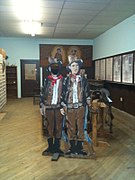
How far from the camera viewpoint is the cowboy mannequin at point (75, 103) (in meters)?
3.70

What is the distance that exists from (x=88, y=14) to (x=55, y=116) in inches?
151

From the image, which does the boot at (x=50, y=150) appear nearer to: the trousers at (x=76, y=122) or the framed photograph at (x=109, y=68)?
the trousers at (x=76, y=122)

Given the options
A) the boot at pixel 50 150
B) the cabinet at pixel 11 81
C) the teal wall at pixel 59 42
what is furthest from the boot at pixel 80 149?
the cabinet at pixel 11 81

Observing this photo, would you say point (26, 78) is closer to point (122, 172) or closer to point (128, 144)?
point (128, 144)

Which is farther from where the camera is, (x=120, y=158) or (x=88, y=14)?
(x=88, y=14)

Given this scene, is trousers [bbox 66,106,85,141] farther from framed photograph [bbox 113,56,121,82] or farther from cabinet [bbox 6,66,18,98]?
cabinet [bbox 6,66,18,98]

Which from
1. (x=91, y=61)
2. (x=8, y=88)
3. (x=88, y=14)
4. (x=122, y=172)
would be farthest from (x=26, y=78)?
(x=122, y=172)

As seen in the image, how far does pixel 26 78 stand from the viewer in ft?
37.7

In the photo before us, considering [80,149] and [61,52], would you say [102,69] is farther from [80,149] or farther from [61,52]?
[80,149]

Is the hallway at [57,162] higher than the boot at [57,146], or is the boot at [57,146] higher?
the boot at [57,146]

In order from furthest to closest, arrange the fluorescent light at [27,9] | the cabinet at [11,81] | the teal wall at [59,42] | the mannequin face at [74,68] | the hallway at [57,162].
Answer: the cabinet at [11,81], the teal wall at [59,42], the fluorescent light at [27,9], the mannequin face at [74,68], the hallway at [57,162]

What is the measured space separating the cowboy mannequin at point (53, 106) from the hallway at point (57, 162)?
283 mm

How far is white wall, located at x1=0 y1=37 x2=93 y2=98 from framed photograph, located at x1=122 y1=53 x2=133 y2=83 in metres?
5.00

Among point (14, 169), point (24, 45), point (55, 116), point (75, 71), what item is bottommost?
point (14, 169)
